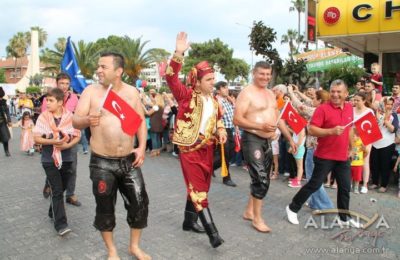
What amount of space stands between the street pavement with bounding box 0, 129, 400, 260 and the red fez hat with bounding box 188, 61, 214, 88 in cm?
172

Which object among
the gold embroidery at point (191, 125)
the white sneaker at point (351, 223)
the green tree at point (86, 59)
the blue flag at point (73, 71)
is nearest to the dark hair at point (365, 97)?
the white sneaker at point (351, 223)

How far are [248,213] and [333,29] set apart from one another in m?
8.27

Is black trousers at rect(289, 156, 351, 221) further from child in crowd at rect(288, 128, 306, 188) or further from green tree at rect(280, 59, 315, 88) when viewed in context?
green tree at rect(280, 59, 315, 88)

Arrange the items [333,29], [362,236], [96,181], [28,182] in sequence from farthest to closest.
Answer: [333,29], [28,182], [362,236], [96,181]

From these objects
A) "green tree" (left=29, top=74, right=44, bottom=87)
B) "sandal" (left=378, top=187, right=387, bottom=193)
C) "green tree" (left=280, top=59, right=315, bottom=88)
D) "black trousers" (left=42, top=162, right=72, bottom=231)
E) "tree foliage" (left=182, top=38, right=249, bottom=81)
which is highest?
"tree foliage" (left=182, top=38, right=249, bottom=81)

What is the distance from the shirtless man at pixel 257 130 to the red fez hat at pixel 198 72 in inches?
22.3

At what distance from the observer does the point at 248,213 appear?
4.77 metres

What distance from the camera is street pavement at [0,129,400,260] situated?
148 inches

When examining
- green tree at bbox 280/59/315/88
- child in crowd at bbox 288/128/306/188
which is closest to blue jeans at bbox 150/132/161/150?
child in crowd at bbox 288/128/306/188

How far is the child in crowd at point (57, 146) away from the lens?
419cm

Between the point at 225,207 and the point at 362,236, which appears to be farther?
the point at 225,207

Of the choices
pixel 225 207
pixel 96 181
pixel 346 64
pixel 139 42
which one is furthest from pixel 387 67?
pixel 139 42

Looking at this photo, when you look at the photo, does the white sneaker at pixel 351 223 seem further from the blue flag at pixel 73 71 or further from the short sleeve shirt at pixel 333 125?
the blue flag at pixel 73 71

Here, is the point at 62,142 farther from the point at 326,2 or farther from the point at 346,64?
the point at 346,64
